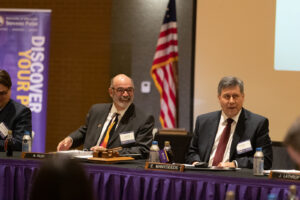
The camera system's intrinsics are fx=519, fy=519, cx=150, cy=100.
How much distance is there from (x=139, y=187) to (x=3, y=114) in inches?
75.3

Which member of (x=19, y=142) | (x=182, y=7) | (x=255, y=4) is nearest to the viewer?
(x=19, y=142)

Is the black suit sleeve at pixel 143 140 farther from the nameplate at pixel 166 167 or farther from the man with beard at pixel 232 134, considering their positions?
the nameplate at pixel 166 167

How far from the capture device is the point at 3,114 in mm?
4859


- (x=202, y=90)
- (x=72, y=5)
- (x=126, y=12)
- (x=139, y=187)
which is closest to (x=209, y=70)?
(x=202, y=90)

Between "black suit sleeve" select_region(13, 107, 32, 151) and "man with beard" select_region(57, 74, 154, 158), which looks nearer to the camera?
"man with beard" select_region(57, 74, 154, 158)

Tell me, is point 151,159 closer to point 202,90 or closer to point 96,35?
point 202,90

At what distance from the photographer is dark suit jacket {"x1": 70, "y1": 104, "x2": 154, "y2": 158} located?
4.59m

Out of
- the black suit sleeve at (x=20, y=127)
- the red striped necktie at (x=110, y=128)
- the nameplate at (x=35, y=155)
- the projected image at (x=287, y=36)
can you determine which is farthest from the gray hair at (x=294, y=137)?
the projected image at (x=287, y=36)

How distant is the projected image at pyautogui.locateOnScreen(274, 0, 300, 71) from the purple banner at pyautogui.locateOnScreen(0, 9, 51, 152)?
119 inches

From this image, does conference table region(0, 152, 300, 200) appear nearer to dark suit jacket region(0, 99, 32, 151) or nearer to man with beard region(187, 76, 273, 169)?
man with beard region(187, 76, 273, 169)

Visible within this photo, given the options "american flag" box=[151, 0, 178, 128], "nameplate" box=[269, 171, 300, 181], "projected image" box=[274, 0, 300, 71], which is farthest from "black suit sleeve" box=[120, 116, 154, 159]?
"projected image" box=[274, 0, 300, 71]

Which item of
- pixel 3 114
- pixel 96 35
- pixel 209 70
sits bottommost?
pixel 3 114

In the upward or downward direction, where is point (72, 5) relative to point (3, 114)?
upward

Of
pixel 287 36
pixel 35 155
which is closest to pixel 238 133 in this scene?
pixel 35 155
